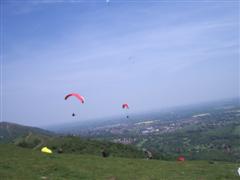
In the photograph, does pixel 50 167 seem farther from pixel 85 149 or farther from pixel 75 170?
pixel 85 149

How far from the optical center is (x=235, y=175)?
24.7 m

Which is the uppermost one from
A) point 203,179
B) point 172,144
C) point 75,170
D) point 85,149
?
point 172,144

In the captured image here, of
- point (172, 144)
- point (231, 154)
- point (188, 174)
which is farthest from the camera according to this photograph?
point (172, 144)

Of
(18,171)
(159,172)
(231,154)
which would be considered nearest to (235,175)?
(159,172)

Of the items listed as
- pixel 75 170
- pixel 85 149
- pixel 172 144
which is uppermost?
pixel 172 144

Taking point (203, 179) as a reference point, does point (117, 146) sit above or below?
above

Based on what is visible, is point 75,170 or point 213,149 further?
point 213,149

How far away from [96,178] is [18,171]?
605cm

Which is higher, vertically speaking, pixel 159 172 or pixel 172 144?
pixel 172 144

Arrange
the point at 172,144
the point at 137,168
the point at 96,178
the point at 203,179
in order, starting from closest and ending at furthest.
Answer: the point at 96,178
the point at 203,179
the point at 137,168
the point at 172,144

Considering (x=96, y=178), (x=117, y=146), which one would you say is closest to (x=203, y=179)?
(x=96, y=178)

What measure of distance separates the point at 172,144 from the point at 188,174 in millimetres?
178054

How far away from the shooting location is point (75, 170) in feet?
79.0

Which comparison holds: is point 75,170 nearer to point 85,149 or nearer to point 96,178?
point 96,178
